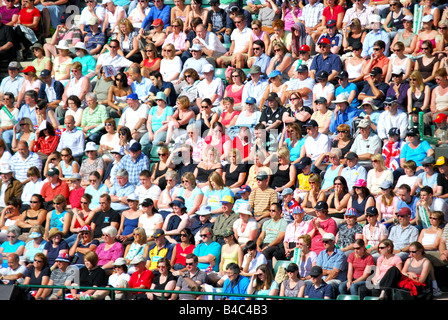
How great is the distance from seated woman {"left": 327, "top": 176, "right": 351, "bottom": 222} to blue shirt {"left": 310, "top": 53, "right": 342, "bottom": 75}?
2.81 meters

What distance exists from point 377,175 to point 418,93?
173cm

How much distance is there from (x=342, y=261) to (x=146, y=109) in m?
5.19

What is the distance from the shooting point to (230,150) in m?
13.8

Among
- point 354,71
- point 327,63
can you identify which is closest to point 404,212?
point 354,71

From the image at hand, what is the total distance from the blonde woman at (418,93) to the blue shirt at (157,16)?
5434 millimetres

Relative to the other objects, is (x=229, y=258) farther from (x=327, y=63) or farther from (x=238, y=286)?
(x=327, y=63)

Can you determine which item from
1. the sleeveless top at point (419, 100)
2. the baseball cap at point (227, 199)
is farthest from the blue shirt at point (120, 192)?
the sleeveless top at point (419, 100)

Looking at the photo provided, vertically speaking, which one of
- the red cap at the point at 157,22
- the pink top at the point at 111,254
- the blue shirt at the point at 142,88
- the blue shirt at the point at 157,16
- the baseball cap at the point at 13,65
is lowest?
the pink top at the point at 111,254

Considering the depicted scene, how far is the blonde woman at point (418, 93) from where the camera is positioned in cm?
1339

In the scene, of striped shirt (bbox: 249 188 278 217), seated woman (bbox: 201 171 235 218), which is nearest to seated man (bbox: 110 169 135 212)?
seated woman (bbox: 201 171 235 218)

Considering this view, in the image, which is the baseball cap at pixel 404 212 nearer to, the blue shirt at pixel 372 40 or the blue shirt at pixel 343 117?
the blue shirt at pixel 343 117

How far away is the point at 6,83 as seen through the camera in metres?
17.0

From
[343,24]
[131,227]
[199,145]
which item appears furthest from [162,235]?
[343,24]
